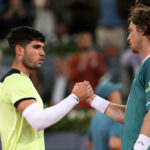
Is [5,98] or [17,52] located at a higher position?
[17,52]

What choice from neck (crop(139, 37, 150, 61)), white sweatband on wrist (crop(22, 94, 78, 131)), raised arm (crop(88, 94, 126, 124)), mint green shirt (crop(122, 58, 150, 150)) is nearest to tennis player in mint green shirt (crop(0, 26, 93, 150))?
white sweatband on wrist (crop(22, 94, 78, 131))

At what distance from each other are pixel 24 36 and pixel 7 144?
89cm

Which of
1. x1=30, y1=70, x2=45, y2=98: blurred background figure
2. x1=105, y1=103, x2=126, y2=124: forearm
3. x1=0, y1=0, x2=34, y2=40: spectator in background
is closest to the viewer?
x1=105, y1=103, x2=126, y2=124: forearm

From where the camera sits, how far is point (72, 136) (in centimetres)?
931

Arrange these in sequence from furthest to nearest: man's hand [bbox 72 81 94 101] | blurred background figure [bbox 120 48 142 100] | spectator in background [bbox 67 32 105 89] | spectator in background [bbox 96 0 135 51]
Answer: spectator in background [bbox 96 0 135 51], spectator in background [bbox 67 32 105 89], blurred background figure [bbox 120 48 142 100], man's hand [bbox 72 81 94 101]

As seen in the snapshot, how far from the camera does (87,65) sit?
10.2 meters

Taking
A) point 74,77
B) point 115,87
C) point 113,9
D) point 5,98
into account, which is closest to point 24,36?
point 5,98

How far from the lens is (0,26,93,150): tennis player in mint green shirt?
4.62 meters

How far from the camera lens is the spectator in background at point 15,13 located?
11.6 meters

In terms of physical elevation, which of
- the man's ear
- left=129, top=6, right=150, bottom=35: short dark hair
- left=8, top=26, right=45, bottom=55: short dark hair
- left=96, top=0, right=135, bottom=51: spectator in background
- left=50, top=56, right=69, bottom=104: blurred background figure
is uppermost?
left=129, top=6, right=150, bottom=35: short dark hair

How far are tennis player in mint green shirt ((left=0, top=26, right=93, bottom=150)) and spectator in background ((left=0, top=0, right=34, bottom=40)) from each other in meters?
6.65

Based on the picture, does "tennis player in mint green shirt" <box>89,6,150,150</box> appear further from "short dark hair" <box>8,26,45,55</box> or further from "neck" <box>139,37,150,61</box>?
"short dark hair" <box>8,26,45,55</box>

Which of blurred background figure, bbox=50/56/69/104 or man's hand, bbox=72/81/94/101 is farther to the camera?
blurred background figure, bbox=50/56/69/104

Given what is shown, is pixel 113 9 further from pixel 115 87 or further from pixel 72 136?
pixel 115 87
